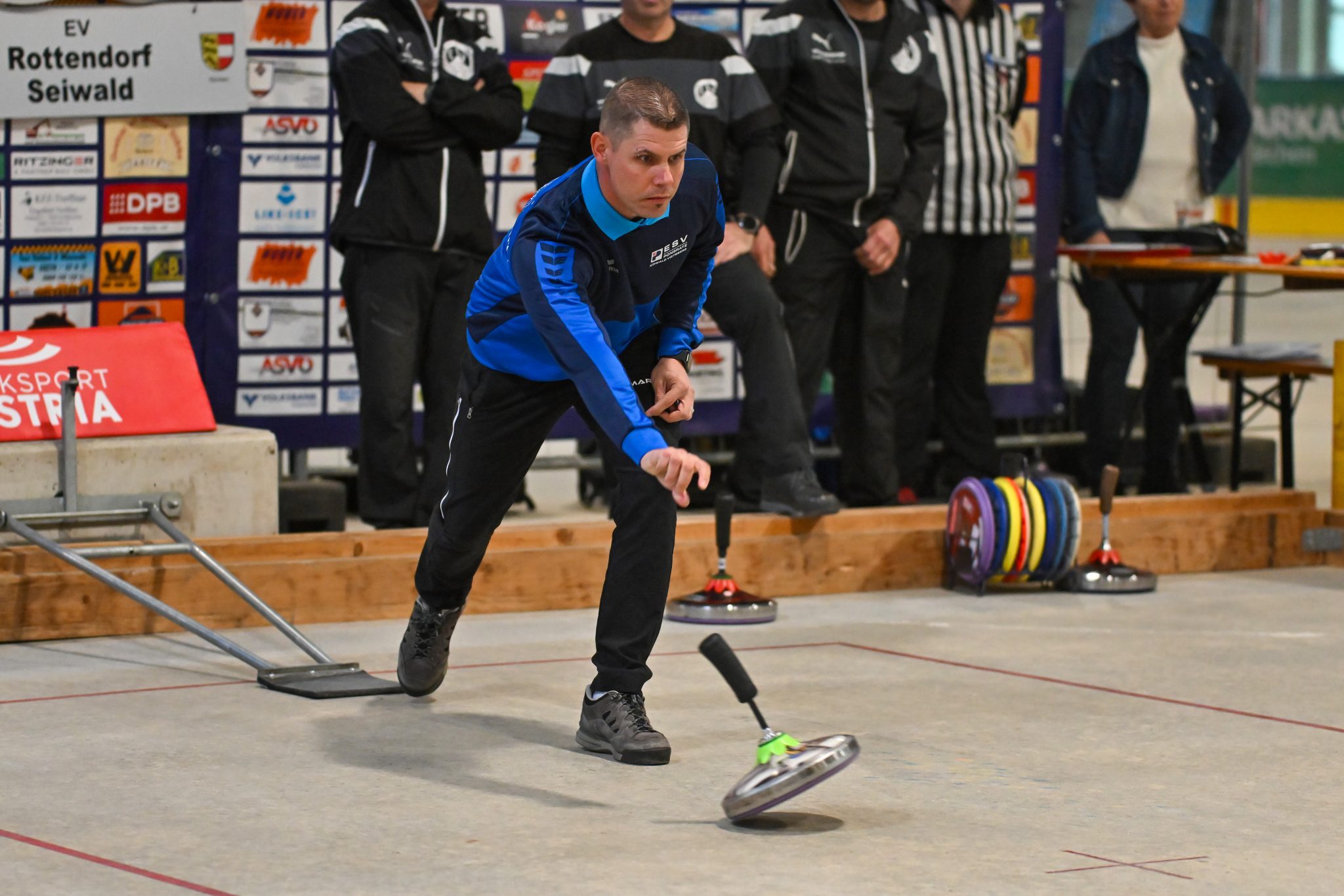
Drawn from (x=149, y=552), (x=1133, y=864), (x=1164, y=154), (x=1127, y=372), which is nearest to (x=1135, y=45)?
(x=1164, y=154)

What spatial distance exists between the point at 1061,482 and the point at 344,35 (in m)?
2.98

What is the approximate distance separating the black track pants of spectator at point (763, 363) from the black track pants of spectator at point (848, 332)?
0.51 meters

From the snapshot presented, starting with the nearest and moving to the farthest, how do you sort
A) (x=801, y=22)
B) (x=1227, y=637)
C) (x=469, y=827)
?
(x=469, y=827) < (x=1227, y=637) < (x=801, y=22)

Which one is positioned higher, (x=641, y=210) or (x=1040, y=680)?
(x=641, y=210)

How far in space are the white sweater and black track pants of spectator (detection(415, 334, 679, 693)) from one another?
4.43 m

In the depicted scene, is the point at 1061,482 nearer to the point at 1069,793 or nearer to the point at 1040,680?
the point at 1040,680

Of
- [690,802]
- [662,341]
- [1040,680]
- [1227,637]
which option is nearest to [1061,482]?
[1227,637]

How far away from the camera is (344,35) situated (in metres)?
6.70

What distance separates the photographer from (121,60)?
7359 mm

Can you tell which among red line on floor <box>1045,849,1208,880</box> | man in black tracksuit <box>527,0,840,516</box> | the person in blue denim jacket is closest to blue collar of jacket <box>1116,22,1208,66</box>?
the person in blue denim jacket

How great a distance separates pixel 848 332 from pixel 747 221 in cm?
93

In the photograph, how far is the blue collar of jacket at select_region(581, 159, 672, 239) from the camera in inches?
171

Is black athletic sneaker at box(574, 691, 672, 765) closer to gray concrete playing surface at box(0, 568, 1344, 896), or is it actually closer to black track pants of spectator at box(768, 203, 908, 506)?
gray concrete playing surface at box(0, 568, 1344, 896)

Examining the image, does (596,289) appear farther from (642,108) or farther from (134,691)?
(134,691)
